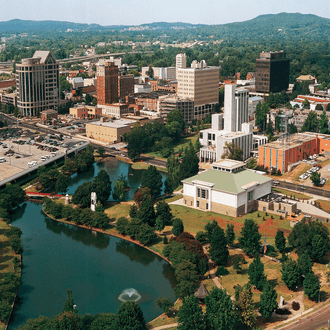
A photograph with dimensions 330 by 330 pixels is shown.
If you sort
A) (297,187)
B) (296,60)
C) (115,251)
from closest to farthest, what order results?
(115,251) → (297,187) → (296,60)

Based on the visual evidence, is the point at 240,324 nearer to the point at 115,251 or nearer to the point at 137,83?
the point at 115,251

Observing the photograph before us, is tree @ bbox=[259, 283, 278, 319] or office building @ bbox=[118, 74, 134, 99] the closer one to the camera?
tree @ bbox=[259, 283, 278, 319]

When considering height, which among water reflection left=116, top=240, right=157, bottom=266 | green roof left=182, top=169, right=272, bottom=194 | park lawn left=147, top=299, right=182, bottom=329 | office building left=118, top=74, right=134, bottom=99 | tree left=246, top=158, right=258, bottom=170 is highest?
office building left=118, top=74, right=134, bottom=99

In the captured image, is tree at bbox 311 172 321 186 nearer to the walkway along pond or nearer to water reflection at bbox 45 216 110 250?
the walkway along pond

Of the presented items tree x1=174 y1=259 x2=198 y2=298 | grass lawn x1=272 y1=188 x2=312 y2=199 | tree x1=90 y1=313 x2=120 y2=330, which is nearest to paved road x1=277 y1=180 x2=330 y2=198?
grass lawn x1=272 y1=188 x2=312 y2=199

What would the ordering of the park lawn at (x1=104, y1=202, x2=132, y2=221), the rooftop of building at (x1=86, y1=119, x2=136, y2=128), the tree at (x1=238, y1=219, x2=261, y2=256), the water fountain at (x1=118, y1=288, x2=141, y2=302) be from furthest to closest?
the rooftop of building at (x1=86, y1=119, x2=136, y2=128), the park lawn at (x1=104, y1=202, x2=132, y2=221), the tree at (x1=238, y1=219, x2=261, y2=256), the water fountain at (x1=118, y1=288, x2=141, y2=302)

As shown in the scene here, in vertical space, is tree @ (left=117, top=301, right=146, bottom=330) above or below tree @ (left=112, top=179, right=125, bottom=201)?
below

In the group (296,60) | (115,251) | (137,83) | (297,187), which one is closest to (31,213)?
(115,251)
